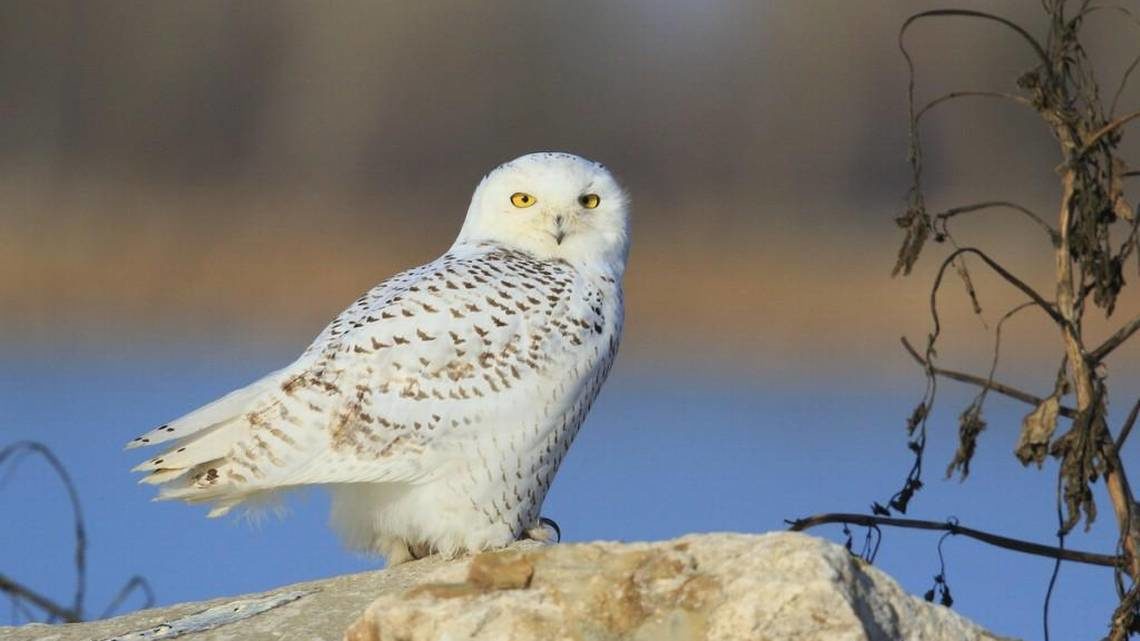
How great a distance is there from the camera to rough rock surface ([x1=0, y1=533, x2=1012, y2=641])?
161 centimetres

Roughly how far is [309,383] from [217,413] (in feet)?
0.59

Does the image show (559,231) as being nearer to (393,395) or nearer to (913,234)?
(393,395)

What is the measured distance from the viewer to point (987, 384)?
8.04ft

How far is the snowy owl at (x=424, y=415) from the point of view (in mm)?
2689

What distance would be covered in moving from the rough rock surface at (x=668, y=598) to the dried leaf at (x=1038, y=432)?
1.76 feet

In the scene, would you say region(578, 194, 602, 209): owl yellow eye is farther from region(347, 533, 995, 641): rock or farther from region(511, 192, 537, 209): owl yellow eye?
region(347, 533, 995, 641): rock

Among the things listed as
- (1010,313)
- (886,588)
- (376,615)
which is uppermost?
(1010,313)

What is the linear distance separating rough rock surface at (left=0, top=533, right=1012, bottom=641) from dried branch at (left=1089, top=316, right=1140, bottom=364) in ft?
2.39

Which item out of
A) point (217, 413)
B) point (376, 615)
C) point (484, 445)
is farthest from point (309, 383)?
point (376, 615)

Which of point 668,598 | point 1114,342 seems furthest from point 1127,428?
point 668,598

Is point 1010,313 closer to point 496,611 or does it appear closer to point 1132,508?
point 1132,508

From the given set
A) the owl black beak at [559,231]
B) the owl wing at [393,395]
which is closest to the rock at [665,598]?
the owl wing at [393,395]

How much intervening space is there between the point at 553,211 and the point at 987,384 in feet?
3.57

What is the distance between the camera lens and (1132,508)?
8.03ft
